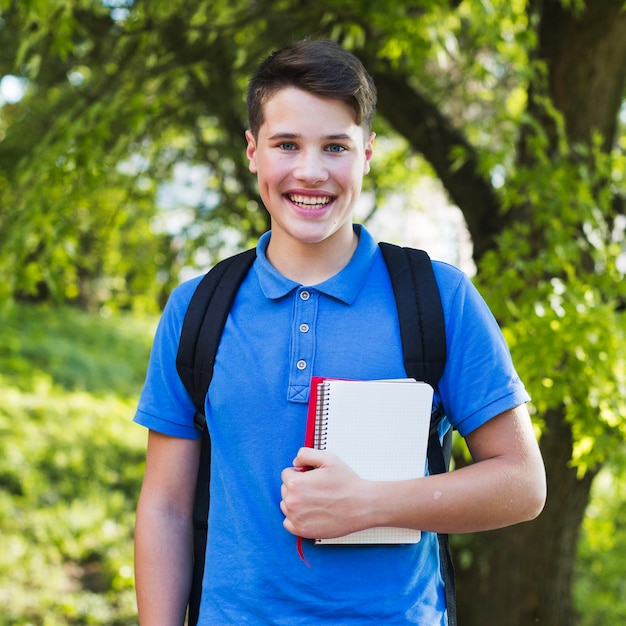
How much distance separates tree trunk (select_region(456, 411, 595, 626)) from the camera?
13.3 feet

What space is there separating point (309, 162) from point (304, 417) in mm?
488

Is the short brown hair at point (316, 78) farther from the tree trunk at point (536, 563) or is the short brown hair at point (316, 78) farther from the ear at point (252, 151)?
the tree trunk at point (536, 563)

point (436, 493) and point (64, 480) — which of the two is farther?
point (64, 480)

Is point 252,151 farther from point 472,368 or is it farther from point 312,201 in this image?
point 472,368

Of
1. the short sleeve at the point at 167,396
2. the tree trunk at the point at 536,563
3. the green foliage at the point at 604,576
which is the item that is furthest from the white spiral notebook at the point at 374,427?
the green foliage at the point at 604,576

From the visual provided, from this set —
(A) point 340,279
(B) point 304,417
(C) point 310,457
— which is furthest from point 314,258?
(C) point 310,457

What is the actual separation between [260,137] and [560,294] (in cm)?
178

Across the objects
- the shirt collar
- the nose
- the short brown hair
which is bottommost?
→ the shirt collar

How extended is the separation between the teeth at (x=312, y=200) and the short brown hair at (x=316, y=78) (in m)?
0.17

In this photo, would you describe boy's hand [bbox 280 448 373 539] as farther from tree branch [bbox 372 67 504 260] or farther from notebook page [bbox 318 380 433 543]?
tree branch [bbox 372 67 504 260]

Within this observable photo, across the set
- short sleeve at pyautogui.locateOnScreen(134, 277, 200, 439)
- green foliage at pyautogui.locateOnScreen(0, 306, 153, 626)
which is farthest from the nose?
green foliage at pyautogui.locateOnScreen(0, 306, 153, 626)

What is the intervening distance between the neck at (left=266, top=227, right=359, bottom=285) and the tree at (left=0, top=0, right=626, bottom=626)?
142 centimetres

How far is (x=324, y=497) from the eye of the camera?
61.7 inches

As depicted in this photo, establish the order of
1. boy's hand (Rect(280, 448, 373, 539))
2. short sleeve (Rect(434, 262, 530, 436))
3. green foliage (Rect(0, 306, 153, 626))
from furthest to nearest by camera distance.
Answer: green foliage (Rect(0, 306, 153, 626)) < short sleeve (Rect(434, 262, 530, 436)) < boy's hand (Rect(280, 448, 373, 539))
